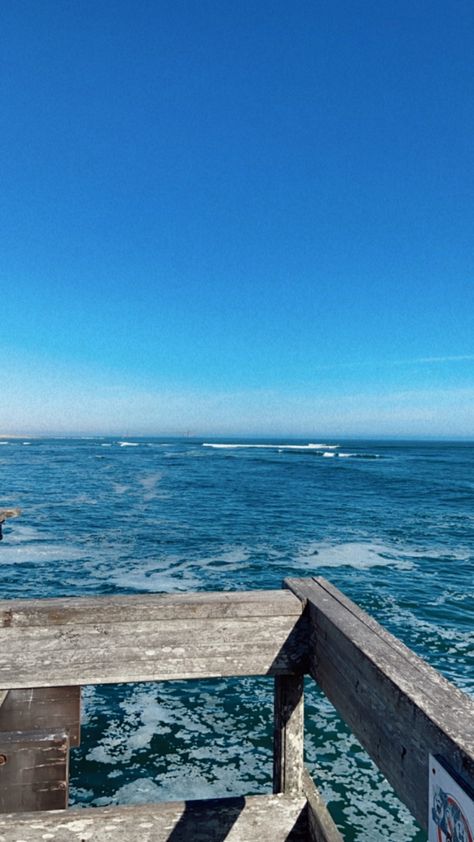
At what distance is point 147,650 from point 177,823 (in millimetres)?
558

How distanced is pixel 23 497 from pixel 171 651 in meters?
26.6

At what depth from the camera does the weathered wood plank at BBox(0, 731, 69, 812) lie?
1859mm

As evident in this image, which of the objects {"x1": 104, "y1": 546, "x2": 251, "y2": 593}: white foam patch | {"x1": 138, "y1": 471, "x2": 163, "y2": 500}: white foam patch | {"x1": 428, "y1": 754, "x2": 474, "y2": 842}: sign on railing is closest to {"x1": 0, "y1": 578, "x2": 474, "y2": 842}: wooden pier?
{"x1": 428, "y1": 754, "x2": 474, "y2": 842}: sign on railing

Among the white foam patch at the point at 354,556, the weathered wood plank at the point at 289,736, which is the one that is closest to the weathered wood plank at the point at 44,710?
the weathered wood plank at the point at 289,736

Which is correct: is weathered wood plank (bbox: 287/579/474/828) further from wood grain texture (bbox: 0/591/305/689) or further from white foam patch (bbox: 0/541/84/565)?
white foam patch (bbox: 0/541/84/565)

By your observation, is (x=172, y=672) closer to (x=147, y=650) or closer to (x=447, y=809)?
(x=147, y=650)

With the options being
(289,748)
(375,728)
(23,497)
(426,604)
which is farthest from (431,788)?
(23,497)

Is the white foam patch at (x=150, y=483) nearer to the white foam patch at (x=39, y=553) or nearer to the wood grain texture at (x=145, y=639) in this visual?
the white foam patch at (x=39, y=553)

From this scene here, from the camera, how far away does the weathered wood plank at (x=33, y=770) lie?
1859mm

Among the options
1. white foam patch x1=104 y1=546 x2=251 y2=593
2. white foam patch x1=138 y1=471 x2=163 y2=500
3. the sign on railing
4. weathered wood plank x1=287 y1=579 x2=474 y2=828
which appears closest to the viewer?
the sign on railing

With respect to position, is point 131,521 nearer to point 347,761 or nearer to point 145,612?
point 347,761

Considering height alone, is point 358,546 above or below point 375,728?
below

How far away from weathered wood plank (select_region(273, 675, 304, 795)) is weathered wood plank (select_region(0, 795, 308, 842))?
7cm

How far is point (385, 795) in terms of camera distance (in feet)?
16.9
